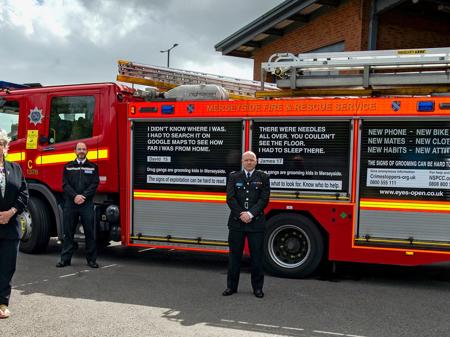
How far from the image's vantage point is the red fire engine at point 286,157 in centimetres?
602

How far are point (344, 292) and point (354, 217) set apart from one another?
3.12 feet

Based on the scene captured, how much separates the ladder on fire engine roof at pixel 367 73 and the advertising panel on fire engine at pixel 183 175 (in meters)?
0.93

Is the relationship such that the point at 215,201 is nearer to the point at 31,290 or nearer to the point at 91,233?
the point at 91,233

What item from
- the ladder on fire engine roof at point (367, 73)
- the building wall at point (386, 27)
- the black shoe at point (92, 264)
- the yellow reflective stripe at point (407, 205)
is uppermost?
the building wall at point (386, 27)

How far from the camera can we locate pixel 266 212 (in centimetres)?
654

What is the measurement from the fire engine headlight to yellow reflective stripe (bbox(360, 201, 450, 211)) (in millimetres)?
3496

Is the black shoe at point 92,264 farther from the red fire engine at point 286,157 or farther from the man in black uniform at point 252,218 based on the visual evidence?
the man in black uniform at point 252,218

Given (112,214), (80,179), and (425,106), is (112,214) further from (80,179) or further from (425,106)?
(425,106)

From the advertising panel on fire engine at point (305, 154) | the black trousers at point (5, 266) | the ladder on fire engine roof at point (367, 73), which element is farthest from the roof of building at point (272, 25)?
the black trousers at point (5, 266)

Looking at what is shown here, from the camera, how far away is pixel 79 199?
6.92m

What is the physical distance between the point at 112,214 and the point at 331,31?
915 cm

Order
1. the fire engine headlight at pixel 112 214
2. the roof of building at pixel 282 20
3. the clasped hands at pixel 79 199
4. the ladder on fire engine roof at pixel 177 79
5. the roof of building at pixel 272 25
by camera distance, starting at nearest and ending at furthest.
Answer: the clasped hands at pixel 79 199, the fire engine headlight at pixel 112 214, the ladder on fire engine roof at pixel 177 79, the roof of building at pixel 282 20, the roof of building at pixel 272 25

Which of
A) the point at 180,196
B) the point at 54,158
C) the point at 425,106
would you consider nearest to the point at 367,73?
the point at 425,106

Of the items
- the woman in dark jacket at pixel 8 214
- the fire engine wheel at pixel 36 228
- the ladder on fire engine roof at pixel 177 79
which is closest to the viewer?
the woman in dark jacket at pixel 8 214
